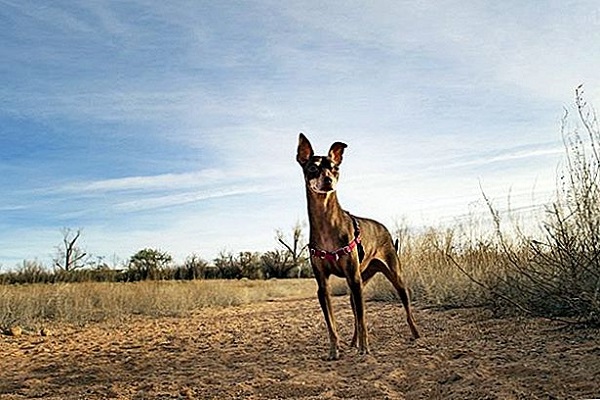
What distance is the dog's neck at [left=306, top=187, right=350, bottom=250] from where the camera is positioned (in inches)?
277

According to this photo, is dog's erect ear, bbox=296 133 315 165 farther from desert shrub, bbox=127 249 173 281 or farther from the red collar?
desert shrub, bbox=127 249 173 281

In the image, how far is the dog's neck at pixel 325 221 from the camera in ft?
23.1

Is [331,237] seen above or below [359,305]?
above

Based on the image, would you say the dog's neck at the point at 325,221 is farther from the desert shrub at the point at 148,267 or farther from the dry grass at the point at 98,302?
the desert shrub at the point at 148,267

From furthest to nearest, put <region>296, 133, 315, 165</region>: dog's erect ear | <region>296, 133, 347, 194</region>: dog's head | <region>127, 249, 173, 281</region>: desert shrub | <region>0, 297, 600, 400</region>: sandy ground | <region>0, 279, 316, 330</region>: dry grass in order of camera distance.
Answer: <region>127, 249, 173, 281</region>: desert shrub < <region>0, 279, 316, 330</region>: dry grass < <region>296, 133, 315, 165</region>: dog's erect ear < <region>296, 133, 347, 194</region>: dog's head < <region>0, 297, 600, 400</region>: sandy ground

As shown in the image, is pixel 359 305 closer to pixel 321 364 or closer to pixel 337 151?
pixel 321 364

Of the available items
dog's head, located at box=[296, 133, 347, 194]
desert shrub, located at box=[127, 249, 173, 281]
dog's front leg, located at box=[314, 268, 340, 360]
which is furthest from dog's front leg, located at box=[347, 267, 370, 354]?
desert shrub, located at box=[127, 249, 173, 281]

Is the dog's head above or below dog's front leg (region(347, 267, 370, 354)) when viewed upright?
above

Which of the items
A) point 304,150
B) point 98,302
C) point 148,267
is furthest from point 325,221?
point 148,267

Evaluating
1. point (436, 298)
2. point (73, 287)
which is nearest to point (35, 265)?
point (73, 287)

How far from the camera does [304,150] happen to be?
288 inches

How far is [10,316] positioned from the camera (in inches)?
508

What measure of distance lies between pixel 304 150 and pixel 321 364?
225 centimetres

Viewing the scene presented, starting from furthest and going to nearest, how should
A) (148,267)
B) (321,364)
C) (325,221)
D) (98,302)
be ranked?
(148,267), (98,302), (325,221), (321,364)
